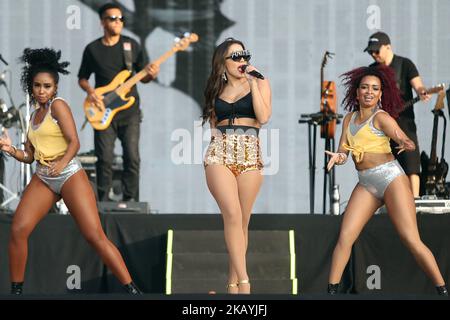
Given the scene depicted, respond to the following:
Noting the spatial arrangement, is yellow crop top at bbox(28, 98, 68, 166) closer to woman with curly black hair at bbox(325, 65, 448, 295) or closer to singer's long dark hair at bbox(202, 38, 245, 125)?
singer's long dark hair at bbox(202, 38, 245, 125)

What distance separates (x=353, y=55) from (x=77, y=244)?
3.60 metres

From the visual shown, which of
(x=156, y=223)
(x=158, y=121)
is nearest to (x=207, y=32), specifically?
(x=158, y=121)

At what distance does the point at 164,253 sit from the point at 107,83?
2139 millimetres

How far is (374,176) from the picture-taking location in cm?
716

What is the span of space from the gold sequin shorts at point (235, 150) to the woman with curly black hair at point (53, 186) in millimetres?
890

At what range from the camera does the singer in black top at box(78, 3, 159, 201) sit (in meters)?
9.60

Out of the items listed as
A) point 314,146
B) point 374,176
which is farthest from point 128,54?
point 374,176

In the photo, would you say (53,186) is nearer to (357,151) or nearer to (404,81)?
(357,151)

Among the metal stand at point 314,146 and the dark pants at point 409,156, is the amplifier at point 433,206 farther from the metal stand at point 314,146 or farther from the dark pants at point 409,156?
the metal stand at point 314,146

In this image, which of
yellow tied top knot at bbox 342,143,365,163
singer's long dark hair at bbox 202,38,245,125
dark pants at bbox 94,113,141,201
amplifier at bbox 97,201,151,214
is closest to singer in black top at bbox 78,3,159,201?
dark pants at bbox 94,113,141,201

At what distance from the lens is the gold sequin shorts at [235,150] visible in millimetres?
6809

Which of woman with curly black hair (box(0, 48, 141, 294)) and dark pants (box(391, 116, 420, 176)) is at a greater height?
dark pants (box(391, 116, 420, 176))

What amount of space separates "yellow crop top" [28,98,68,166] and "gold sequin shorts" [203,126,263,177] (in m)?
1.02

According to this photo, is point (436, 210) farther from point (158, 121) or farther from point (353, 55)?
point (158, 121)
